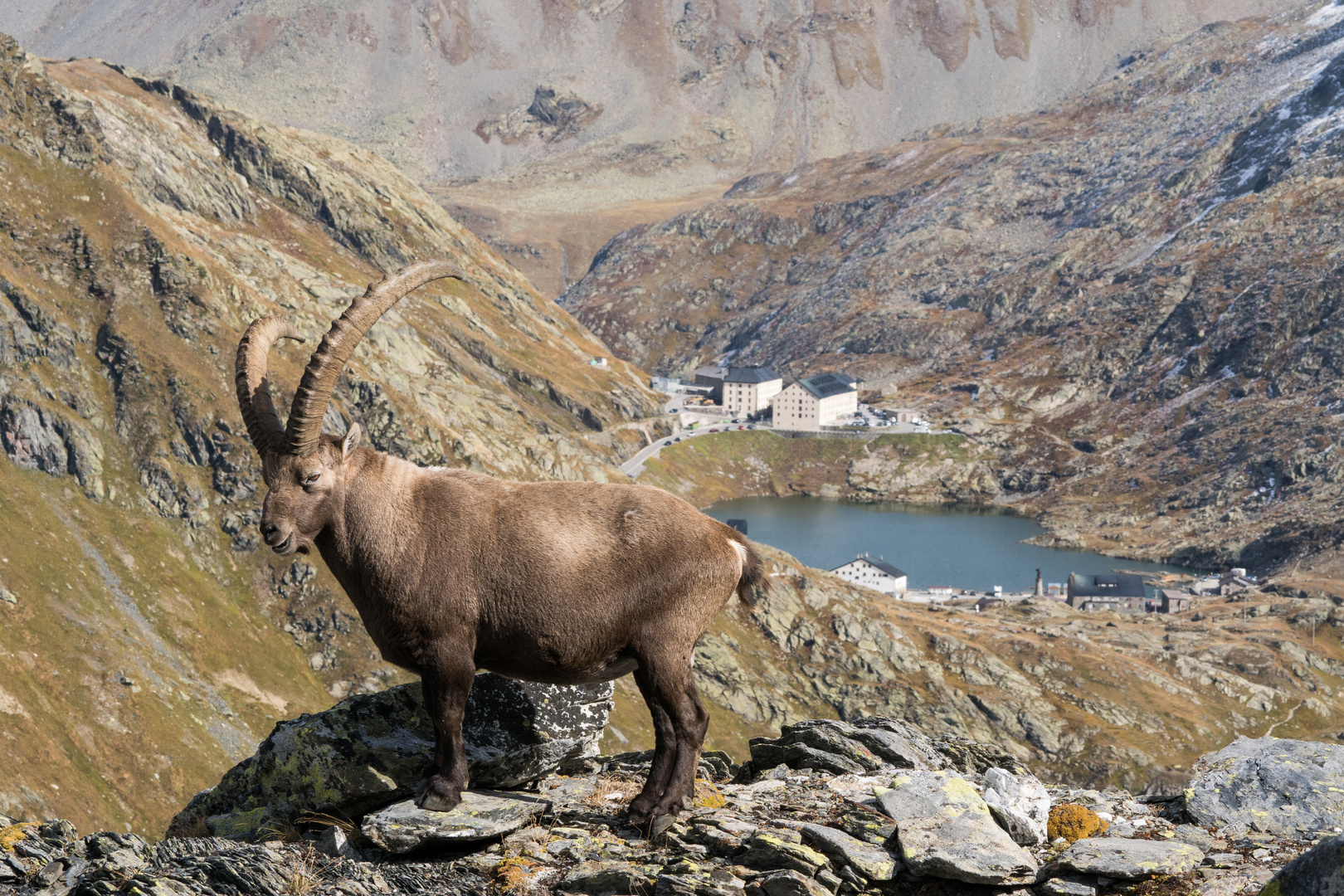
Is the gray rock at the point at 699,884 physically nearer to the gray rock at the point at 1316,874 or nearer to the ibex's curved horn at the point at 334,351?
the gray rock at the point at 1316,874

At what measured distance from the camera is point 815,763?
1870 centimetres

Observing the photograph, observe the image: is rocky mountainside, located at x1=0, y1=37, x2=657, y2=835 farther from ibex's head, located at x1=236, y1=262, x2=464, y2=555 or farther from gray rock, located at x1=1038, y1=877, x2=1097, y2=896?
gray rock, located at x1=1038, y1=877, x2=1097, y2=896

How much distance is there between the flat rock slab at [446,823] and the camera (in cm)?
→ 1356

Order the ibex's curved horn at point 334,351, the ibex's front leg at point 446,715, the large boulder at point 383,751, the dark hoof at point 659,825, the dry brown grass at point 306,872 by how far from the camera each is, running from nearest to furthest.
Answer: the dry brown grass at point 306,872 < the ibex's curved horn at point 334,351 < the ibex's front leg at point 446,715 < the dark hoof at point 659,825 < the large boulder at point 383,751

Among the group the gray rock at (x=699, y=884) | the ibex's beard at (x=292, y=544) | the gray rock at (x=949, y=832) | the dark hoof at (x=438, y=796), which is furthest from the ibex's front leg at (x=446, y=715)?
the gray rock at (x=949, y=832)

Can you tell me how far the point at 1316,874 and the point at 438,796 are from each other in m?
10.3

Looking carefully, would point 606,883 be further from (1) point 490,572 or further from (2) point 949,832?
(2) point 949,832

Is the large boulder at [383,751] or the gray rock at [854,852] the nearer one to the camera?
the gray rock at [854,852]

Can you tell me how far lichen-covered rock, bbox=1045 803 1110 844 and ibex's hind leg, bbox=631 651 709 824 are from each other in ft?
17.4

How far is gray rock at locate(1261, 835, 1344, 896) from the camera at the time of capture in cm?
995

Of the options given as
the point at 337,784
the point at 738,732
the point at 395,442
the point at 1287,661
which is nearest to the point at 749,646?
the point at 738,732

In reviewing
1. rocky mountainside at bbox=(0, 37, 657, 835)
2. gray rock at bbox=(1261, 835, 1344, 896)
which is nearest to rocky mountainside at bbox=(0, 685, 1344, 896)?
gray rock at bbox=(1261, 835, 1344, 896)

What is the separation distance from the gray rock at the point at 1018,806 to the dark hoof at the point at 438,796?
24.5ft

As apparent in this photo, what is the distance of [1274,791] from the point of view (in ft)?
50.2
